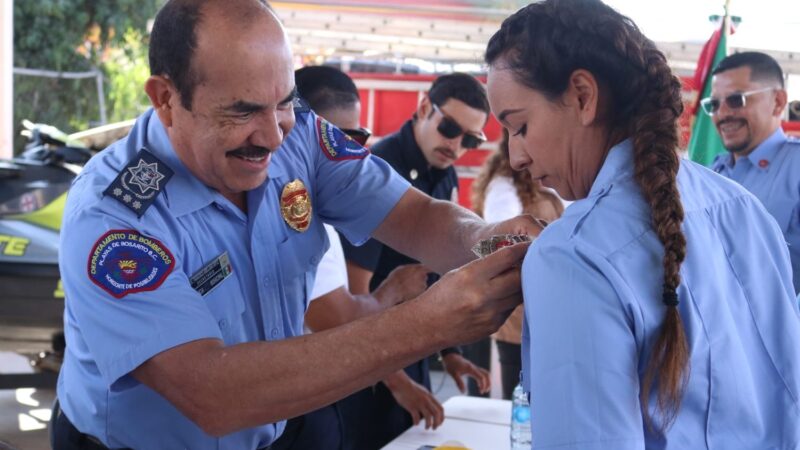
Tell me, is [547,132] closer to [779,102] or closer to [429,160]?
[429,160]

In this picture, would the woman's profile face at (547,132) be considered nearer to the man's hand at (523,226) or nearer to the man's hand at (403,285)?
the man's hand at (523,226)

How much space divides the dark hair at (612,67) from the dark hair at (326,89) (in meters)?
1.59

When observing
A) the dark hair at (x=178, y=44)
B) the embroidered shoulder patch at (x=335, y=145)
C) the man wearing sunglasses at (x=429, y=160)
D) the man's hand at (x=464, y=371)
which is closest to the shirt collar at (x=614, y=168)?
the dark hair at (x=178, y=44)

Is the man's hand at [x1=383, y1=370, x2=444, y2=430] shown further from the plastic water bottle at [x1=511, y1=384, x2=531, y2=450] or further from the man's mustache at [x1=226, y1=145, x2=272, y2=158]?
the man's mustache at [x1=226, y1=145, x2=272, y2=158]

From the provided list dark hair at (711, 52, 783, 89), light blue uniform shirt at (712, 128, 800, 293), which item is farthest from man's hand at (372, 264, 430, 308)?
dark hair at (711, 52, 783, 89)

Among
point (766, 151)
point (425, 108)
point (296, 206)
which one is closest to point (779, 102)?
point (766, 151)

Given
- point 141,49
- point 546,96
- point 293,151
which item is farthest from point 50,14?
point 546,96

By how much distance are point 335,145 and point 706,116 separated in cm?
343

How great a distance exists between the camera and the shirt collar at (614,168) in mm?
1231

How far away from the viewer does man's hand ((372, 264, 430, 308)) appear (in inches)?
99.2

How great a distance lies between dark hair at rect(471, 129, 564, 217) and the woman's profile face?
237 cm

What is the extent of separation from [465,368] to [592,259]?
2.17 meters

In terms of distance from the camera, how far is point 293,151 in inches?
83.7

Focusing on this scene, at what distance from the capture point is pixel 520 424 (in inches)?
97.0
